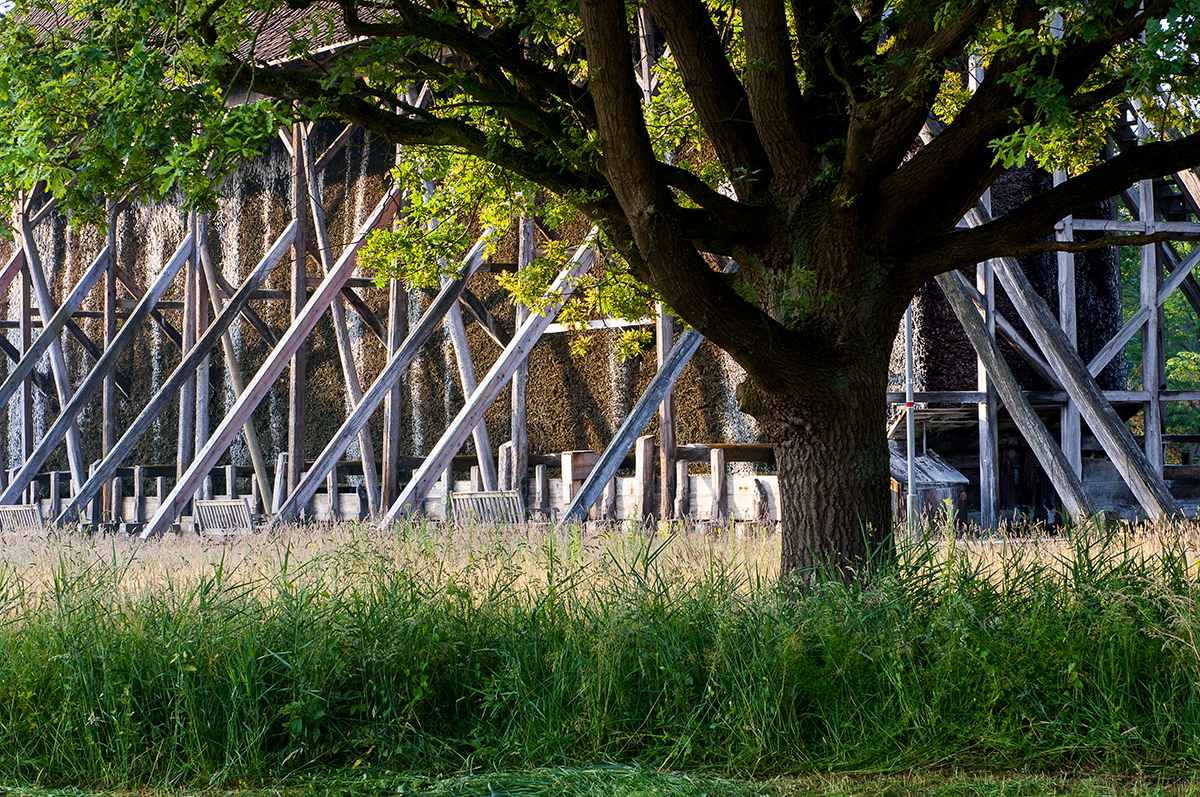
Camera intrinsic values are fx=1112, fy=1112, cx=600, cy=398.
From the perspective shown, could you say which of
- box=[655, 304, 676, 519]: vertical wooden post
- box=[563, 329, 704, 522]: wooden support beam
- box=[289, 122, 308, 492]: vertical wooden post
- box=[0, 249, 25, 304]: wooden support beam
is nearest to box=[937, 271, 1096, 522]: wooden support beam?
box=[563, 329, 704, 522]: wooden support beam

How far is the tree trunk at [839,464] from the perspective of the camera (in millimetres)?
5109

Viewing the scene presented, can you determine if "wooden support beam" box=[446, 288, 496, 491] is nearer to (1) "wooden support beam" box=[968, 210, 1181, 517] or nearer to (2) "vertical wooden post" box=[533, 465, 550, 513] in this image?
(2) "vertical wooden post" box=[533, 465, 550, 513]

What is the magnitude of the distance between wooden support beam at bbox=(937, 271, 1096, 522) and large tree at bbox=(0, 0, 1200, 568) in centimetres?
349

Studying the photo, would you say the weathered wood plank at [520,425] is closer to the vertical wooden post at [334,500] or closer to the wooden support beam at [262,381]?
the wooden support beam at [262,381]

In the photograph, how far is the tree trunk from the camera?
5109 millimetres

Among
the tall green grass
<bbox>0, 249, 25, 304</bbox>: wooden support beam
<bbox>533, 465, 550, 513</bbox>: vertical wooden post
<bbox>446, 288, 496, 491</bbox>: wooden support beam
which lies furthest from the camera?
<bbox>0, 249, 25, 304</bbox>: wooden support beam

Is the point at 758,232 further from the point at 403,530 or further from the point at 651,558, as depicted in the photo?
the point at 403,530

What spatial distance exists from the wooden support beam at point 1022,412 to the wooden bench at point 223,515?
7.52 m

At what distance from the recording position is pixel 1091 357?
12898 mm

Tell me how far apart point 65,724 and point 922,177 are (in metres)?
4.24

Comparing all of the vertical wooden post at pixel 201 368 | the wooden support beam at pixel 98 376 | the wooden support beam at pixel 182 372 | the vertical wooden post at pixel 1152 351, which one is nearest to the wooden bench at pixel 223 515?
the vertical wooden post at pixel 201 368

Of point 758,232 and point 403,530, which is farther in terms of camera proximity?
point 403,530

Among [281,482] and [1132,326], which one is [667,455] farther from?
[1132,326]

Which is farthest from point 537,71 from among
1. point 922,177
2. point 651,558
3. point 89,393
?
point 89,393
